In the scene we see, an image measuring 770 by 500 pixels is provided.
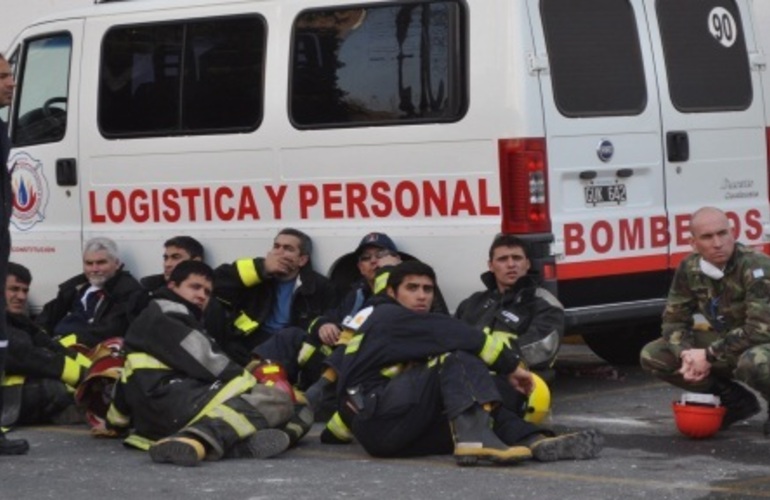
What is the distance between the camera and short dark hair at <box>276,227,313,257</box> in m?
11.3

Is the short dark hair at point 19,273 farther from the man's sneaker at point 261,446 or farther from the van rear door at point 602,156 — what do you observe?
the van rear door at point 602,156

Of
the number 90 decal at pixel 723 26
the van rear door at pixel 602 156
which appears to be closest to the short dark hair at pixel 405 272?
the van rear door at pixel 602 156

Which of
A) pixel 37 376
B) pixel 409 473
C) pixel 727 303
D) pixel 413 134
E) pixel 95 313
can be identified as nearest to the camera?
pixel 409 473

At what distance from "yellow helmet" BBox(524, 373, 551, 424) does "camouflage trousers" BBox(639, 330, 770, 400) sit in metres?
0.59

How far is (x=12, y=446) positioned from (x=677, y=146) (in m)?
3.92

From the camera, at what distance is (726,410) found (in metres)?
9.67

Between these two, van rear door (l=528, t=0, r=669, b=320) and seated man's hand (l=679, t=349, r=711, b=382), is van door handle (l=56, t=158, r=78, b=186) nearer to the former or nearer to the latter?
van rear door (l=528, t=0, r=669, b=320)

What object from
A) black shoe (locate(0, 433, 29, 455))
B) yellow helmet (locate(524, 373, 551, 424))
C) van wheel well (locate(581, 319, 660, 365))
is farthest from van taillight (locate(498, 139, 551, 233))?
black shoe (locate(0, 433, 29, 455))

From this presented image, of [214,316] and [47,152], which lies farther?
[47,152]

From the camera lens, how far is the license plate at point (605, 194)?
10.9 metres

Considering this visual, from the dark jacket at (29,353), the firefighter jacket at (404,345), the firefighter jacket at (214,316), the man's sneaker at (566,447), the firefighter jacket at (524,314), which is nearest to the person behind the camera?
the man's sneaker at (566,447)

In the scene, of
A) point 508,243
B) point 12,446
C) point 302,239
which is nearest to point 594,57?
point 508,243

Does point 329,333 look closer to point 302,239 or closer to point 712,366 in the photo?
point 302,239

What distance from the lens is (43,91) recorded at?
12570 millimetres
